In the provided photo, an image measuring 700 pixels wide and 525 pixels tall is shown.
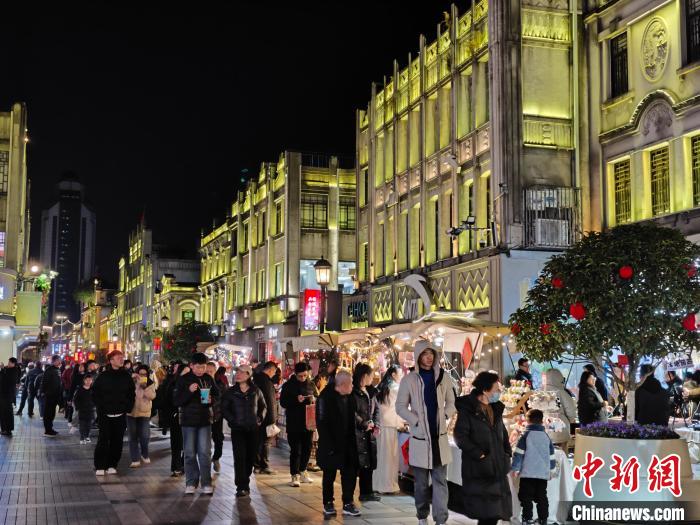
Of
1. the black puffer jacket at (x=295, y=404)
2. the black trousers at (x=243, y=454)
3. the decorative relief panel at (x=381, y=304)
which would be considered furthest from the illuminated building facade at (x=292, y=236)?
the black trousers at (x=243, y=454)

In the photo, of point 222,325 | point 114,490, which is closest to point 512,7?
point 114,490

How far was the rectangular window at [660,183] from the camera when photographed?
19.8 m

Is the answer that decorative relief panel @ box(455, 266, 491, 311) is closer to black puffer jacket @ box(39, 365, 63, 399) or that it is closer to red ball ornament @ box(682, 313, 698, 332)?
black puffer jacket @ box(39, 365, 63, 399)

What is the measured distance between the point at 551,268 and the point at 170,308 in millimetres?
65592

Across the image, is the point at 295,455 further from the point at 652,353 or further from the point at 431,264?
the point at 431,264

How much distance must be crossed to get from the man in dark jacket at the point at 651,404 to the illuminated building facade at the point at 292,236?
29988mm

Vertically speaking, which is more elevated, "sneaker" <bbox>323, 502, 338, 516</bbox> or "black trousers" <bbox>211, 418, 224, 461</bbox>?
"black trousers" <bbox>211, 418, 224, 461</bbox>

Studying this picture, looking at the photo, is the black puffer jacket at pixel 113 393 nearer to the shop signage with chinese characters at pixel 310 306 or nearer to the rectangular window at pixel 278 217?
the shop signage with chinese characters at pixel 310 306

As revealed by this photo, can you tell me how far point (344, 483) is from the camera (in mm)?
11250

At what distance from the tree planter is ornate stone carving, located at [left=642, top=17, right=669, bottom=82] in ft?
41.5

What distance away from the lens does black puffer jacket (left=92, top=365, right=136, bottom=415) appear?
1472 centimetres

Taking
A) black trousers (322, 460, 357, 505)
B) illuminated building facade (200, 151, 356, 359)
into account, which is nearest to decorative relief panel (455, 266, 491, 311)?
black trousers (322, 460, 357, 505)

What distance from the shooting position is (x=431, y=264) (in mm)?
28250

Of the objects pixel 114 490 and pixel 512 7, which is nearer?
pixel 114 490
